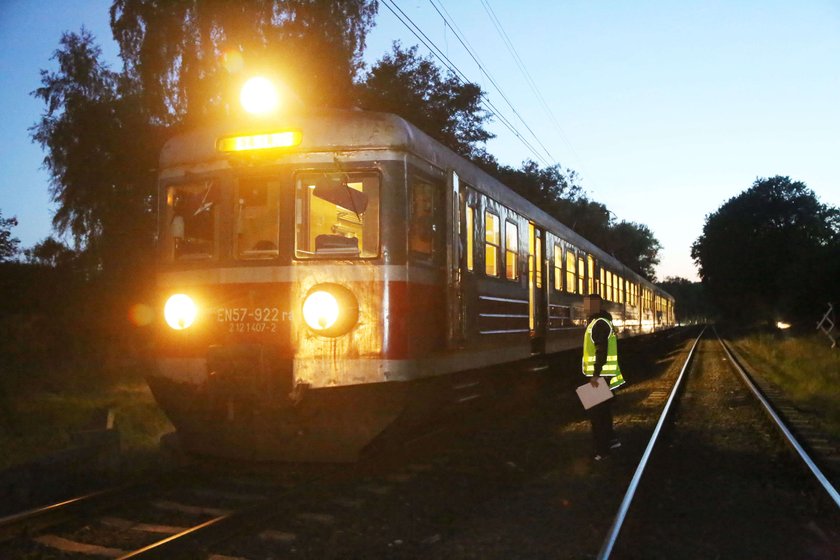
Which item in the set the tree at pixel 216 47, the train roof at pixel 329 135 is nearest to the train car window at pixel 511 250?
the train roof at pixel 329 135

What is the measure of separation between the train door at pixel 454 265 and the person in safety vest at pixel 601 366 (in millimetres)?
1257

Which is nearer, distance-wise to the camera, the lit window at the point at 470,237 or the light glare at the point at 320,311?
the light glare at the point at 320,311

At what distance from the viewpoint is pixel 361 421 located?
240 inches

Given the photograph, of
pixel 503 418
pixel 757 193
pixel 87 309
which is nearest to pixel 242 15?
pixel 87 309

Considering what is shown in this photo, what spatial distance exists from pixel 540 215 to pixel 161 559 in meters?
8.13

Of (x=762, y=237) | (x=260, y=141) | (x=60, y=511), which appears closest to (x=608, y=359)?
(x=260, y=141)

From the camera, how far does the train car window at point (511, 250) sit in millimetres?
9189

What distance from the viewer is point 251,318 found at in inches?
247

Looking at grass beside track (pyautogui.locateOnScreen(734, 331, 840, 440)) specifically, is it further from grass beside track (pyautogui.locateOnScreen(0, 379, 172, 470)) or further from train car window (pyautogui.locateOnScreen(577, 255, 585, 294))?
grass beside track (pyautogui.locateOnScreen(0, 379, 172, 470))

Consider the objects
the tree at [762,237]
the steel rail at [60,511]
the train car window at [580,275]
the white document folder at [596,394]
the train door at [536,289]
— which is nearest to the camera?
the steel rail at [60,511]

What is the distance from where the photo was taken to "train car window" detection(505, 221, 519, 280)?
9189mm

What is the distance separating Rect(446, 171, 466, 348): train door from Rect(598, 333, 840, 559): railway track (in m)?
2.01

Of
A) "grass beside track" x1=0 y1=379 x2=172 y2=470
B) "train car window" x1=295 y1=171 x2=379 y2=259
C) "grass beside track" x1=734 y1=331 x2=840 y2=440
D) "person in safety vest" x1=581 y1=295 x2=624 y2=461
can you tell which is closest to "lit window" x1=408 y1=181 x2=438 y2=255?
"train car window" x1=295 y1=171 x2=379 y2=259

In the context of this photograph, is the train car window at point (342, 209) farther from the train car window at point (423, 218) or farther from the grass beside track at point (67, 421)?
the grass beside track at point (67, 421)
